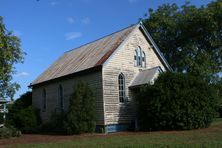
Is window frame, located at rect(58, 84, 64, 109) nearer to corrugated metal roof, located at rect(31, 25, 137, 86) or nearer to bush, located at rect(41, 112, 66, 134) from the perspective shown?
corrugated metal roof, located at rect(31, 25, 137, 86)

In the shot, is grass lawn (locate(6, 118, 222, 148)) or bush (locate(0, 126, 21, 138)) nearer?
grass lawn (locate(6, 118, 222, 148))

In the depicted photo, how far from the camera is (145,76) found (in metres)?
30.7

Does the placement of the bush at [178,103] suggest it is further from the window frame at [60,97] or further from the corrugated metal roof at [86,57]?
the window frame at [60,97]

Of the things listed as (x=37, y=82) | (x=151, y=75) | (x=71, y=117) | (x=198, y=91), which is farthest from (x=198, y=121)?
(x=37, y=82)

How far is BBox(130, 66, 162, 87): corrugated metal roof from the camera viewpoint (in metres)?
29.8

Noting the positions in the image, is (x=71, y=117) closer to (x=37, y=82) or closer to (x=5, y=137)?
(x=5, y=137)

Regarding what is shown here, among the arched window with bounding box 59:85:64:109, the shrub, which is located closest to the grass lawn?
the shrub

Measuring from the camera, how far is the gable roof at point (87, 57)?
102ft

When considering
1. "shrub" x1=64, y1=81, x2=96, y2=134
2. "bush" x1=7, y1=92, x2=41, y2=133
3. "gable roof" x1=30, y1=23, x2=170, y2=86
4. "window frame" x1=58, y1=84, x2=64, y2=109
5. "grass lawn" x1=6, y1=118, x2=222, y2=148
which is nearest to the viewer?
"grass lawn" x1=6, y1=118, x2=222, y2=148

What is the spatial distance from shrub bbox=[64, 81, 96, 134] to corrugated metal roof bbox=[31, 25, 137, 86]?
2603mm

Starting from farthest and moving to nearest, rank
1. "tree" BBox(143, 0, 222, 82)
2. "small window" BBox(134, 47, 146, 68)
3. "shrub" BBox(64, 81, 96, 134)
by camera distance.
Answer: "tree" BBox(143, 0, 222, 82) → "small window" BBox(134, 47, 146, 68) → "shrub" BBox(64, 81, 96, 134)

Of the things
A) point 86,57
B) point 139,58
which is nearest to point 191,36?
point 139,58

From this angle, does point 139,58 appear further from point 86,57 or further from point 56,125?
point 56,125

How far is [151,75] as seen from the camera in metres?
30.0
